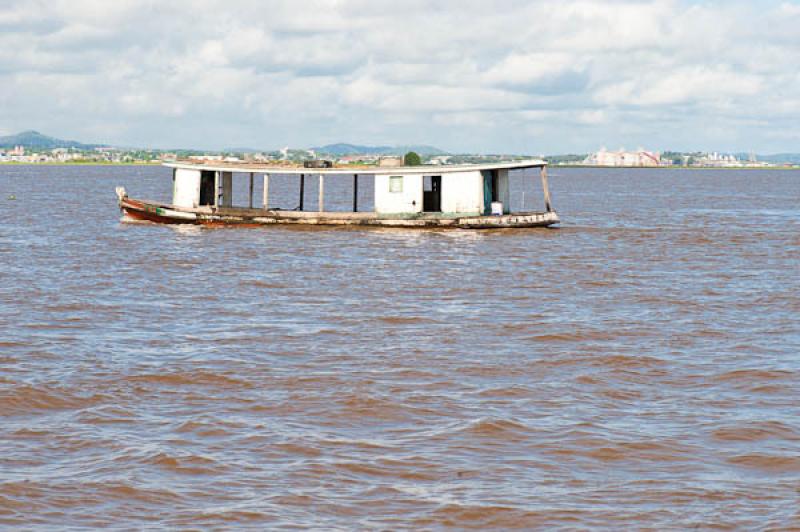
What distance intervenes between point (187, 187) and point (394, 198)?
8.25m

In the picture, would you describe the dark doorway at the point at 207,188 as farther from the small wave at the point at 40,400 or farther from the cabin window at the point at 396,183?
the small wave at the point at 40,400

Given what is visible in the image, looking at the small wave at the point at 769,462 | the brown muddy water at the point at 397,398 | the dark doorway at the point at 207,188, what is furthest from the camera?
the dark doorway at the point at 207,188

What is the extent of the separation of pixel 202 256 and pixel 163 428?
19.4 m

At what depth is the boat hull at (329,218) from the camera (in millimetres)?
37562

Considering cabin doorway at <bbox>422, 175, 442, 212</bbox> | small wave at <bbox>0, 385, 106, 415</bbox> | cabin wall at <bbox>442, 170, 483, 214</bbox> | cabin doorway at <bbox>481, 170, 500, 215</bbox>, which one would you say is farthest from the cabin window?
small wave at <bbox>0, 385, 106, 415</bbox>

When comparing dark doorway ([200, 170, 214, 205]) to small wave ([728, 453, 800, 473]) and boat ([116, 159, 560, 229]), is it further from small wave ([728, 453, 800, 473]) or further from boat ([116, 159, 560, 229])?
small wave ([728, 453, 800, 473])

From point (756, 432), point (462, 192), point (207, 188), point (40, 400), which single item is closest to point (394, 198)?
point (462, 192)

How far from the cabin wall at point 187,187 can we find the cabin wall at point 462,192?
31.6 ft

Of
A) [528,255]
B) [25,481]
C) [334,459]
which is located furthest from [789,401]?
[528,255]

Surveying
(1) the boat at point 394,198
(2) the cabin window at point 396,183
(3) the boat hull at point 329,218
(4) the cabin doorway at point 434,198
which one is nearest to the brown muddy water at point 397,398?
(3) the boat hull at point 329,218

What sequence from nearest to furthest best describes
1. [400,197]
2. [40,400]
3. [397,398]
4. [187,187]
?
[40,400] → [397,398] → [400,197] → [187,187]

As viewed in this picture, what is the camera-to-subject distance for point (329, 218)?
38.9m

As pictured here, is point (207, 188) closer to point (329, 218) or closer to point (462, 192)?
point (329, 218)

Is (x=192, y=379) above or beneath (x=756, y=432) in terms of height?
above
